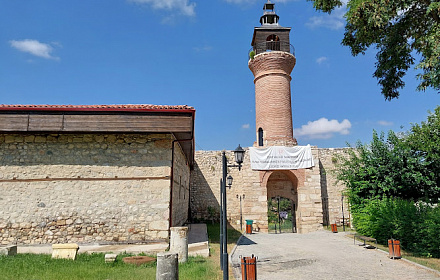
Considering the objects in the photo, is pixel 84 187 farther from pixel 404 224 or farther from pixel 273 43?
pixel 273 43

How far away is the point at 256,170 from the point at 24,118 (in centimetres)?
1184

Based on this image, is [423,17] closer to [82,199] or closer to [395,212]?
[395,212]

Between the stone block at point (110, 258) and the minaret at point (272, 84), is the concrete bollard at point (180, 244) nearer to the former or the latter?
the stone block at point (110, 258)

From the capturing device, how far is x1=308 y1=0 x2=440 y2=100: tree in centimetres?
565

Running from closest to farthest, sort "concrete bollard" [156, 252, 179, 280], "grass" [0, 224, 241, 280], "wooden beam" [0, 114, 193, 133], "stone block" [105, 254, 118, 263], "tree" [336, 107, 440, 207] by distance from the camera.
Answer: "concrete bollard" [156, 252, 179, 280] < "grass" [0, 224, 241, 280] < "stone block" [105, 254, 118, 263] < "wooden beam" [0, 114, 193, 133] < "tree" [336, 107, 440, 207]

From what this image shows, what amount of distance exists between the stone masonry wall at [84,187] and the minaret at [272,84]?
980cm

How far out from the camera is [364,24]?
6.62m

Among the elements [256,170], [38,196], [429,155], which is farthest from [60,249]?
[429,155]

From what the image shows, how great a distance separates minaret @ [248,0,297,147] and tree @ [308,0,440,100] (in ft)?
32.4

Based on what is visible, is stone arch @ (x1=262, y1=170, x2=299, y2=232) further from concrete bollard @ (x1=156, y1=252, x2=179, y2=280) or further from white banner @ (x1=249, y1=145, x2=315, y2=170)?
concrete bollard @ (x1=156, y1=252, x2=179, y2=280)

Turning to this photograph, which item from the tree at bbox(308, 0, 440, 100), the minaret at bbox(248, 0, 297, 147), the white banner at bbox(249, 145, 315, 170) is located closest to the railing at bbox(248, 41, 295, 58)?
the minaret at bbox(248, 0, 297, 147)

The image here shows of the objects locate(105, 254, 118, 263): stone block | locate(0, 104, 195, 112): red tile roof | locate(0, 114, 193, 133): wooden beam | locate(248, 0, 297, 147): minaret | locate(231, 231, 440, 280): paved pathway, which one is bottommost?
locate(231, 231, 440, 280): paved pathway

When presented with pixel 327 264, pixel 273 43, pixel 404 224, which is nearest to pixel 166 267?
pixel 327 264

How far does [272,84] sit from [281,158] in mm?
4730
